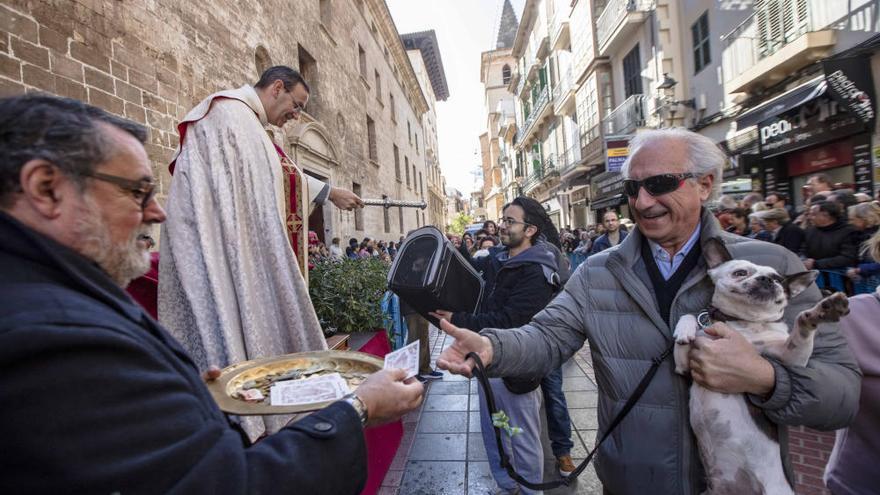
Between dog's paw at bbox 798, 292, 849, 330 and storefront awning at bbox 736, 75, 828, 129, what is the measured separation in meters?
8.55

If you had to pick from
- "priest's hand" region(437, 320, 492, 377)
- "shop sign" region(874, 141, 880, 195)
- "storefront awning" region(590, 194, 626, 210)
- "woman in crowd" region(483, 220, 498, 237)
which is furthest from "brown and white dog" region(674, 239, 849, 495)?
"storefront awning" region(590, 194, 626, 210)

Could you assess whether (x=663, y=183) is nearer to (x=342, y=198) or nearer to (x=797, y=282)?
(x=797, y=282)

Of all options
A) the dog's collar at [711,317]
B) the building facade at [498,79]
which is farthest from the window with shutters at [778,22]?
the building facade at [498,79]

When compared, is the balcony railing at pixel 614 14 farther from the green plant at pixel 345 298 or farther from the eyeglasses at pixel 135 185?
the eyeglasses at pixel 135 185

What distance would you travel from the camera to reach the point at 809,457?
11.5 ft

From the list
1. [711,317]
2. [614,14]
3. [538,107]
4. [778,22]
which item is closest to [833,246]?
[711,317]

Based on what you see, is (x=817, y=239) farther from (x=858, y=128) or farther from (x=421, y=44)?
(x=421, y=44)

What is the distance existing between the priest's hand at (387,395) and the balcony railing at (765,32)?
10497mm

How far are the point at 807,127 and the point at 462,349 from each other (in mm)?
9992

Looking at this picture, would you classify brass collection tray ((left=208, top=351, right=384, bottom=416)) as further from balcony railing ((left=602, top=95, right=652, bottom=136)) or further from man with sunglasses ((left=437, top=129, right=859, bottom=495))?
balcony railing ((left=602, top=95, right=652, bottom=136))

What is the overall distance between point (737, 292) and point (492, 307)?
6.09ft

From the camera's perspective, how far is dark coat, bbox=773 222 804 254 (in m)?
5.70

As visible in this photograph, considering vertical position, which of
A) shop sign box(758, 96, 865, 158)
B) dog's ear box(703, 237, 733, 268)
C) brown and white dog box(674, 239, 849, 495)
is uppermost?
shop sign box(758, 96, 865, 158)

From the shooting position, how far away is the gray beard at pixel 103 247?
101 cm
